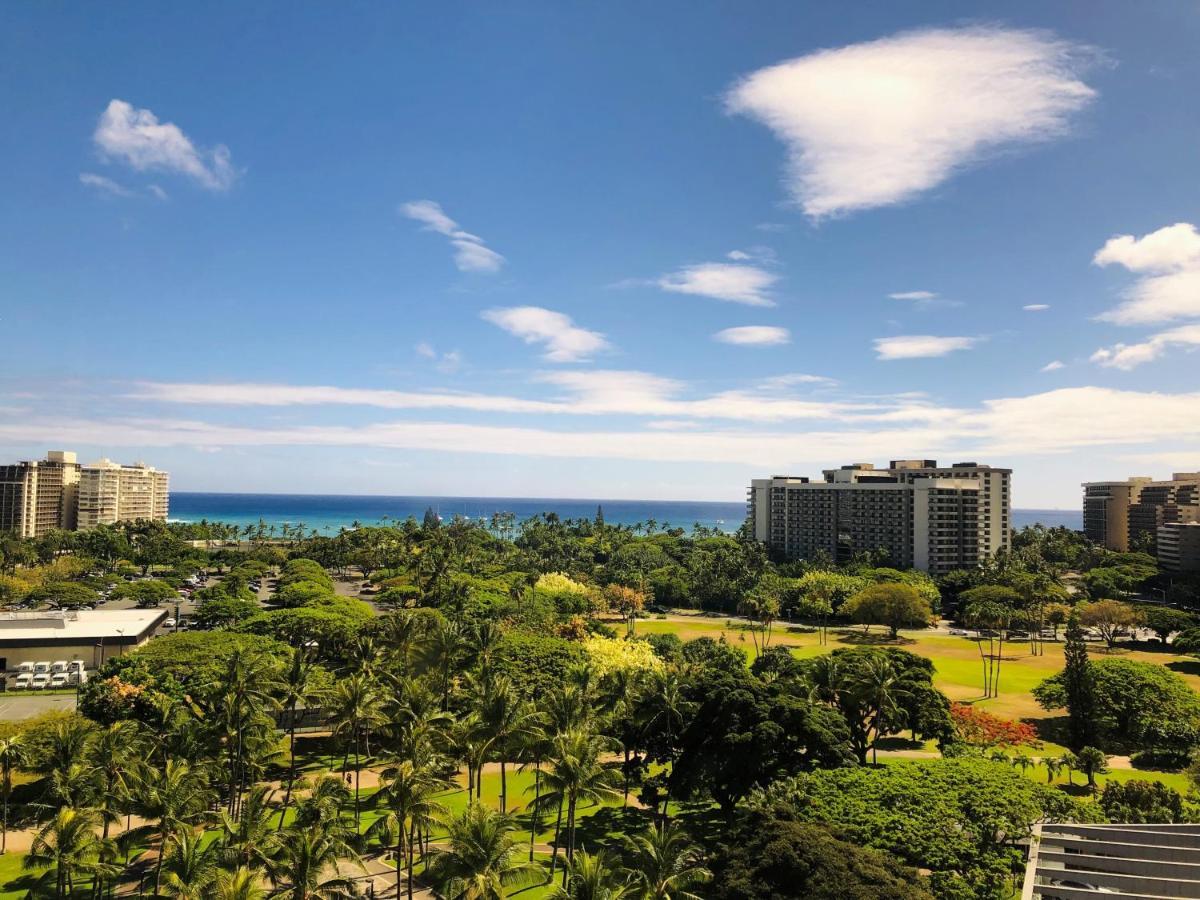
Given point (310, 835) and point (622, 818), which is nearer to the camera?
point (310, 835)

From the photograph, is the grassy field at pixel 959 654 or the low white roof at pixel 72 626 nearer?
the grassy field at pixel 959 654

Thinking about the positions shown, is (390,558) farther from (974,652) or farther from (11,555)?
(974,652)

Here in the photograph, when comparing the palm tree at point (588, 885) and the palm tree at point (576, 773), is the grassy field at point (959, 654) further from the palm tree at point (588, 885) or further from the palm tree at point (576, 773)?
the palm tree at point (588, 885)

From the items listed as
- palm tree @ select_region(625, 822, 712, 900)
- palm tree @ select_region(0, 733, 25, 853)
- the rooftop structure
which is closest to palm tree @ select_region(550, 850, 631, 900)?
palm tree @ select_region(625, 822, 712, 900)

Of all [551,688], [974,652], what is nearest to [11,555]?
[551,688]

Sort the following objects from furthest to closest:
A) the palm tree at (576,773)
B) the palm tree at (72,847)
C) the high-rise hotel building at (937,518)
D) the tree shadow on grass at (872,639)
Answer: the high-rise hotel building at (937,518) < the tree shadow on grass at (872,639) < the palm tree at (576,773) < the palm tree at (72,847)

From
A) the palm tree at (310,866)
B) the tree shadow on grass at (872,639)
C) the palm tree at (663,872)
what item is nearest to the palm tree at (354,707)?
the palm tree at (310,866)

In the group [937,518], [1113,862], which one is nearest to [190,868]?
[1113,862]

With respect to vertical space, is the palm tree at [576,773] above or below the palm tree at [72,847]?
above
